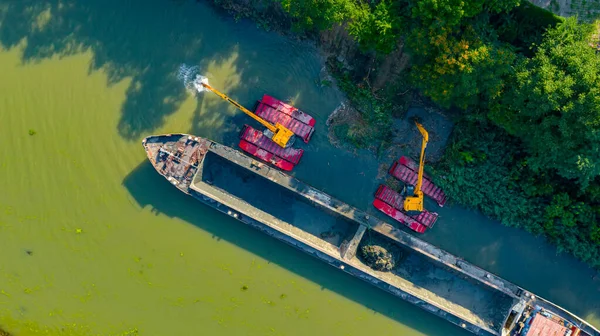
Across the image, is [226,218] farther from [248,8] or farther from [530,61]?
[530,61]

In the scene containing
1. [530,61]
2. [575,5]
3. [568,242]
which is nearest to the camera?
[530,61]

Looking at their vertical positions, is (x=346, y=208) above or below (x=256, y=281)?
above

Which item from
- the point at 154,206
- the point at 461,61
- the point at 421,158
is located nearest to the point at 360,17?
the point at 461,61

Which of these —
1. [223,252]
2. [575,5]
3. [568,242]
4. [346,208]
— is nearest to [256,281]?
[223,252]

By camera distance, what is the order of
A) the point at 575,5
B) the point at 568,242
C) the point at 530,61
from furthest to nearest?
the point at 568,242
the point at 575,5
the point at 530,61

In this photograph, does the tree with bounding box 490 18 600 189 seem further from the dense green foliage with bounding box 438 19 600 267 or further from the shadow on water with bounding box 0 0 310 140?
the shadow on water with bounding box 0 0 310 140

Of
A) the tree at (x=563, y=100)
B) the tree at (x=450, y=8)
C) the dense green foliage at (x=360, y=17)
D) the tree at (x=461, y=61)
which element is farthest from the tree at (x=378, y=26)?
the tree at (x=563, y=100)
